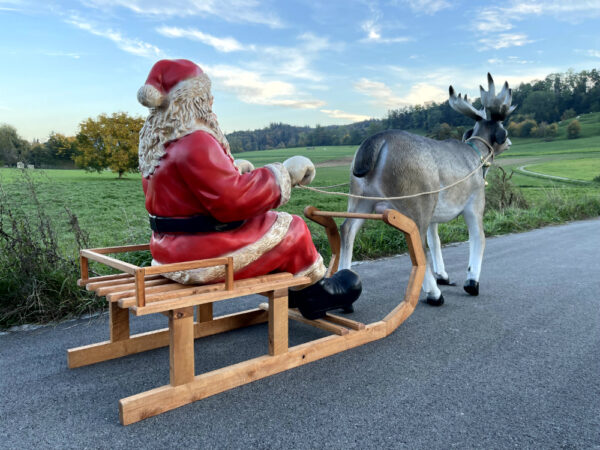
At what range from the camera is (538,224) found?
9359mm

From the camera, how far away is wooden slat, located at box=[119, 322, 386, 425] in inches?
76.8

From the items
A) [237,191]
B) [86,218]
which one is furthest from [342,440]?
[86,218]

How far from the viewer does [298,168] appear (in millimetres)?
2312

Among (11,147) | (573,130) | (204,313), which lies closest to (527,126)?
(573,130)

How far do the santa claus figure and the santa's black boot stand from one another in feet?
1.52

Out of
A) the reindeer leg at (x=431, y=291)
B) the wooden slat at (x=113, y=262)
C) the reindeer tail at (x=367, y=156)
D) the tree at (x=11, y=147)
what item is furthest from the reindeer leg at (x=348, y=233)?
the tree at (x=11, y=147)

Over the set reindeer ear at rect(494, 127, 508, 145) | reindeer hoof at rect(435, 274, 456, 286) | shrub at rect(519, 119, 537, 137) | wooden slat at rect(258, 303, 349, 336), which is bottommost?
reindeer hoof at rect(435, 274, 456, 286)

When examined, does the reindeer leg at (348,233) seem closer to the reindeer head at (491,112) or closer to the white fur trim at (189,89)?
the reindeer head at (491,112)

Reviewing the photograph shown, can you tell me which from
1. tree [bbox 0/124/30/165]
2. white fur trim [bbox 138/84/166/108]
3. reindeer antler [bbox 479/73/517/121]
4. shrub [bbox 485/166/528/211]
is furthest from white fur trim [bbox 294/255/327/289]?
shrub [bbox 485/166/528/211]

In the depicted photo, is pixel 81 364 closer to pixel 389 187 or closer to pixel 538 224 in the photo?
pixel 389 187

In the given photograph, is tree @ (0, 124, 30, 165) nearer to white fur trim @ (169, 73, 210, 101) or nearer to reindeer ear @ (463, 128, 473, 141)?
white fur trim @ (169, 73, 210, 101)

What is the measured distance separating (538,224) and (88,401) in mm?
9558

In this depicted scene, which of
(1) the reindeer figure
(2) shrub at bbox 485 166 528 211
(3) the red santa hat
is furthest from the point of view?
(2) shrub at bbox 485 166 528 211

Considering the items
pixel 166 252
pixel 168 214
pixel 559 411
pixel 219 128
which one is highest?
pixel 219 128
